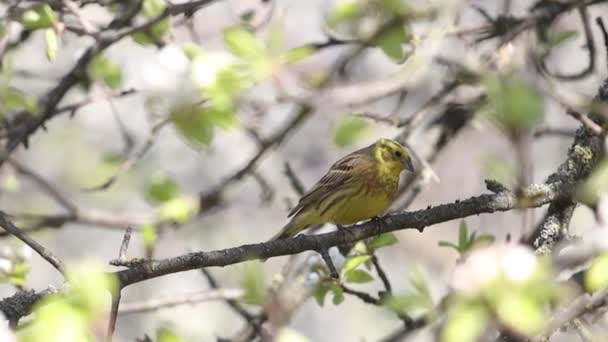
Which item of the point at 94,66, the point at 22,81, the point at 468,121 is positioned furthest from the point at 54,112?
the point at 22,81

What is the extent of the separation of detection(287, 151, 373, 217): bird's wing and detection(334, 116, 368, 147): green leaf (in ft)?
3.86

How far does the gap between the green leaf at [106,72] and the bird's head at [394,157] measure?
1.54 m

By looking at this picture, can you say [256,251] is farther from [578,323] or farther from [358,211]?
[358,211]

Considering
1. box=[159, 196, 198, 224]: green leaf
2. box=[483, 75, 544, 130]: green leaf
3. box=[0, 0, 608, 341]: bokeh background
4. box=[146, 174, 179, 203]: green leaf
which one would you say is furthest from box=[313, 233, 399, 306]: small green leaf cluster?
box=[0, 0, 608, 341]: bokeh background

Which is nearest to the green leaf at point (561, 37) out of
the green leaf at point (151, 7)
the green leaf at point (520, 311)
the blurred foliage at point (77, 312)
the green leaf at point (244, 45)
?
the green leaf at point (151, 7)

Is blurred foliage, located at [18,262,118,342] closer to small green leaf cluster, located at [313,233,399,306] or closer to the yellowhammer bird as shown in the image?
small green leaf cluster, located at [313,233,399,306]

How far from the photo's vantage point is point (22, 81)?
9.98 m

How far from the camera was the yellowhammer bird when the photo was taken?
16.6 feet

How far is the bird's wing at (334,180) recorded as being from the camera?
5.16m

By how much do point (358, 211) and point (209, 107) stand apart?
7.58 feet

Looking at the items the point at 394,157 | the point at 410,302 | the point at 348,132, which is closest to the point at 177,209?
the point at 348,132

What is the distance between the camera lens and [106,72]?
14.7 feet

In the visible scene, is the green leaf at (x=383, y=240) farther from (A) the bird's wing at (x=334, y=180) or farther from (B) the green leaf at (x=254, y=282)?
(B) the green leaf at (x=254, y=282)

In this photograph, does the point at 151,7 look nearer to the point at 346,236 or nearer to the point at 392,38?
the point at 346,236
